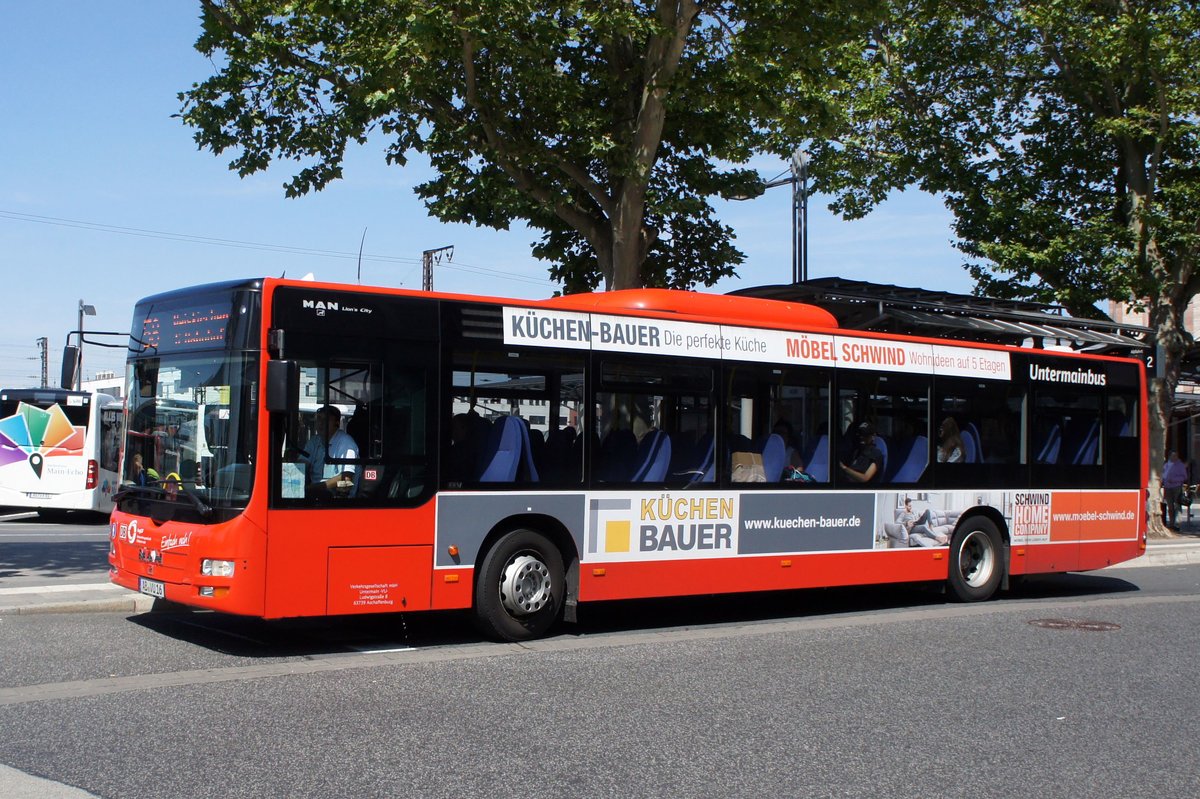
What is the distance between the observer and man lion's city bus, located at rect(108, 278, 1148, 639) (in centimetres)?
937

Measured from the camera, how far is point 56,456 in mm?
26281

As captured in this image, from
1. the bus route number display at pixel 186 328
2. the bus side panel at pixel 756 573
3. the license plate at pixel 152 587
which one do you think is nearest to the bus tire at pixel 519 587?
the bus side panel at pixel 756 573

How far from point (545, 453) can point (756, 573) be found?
8.85ft

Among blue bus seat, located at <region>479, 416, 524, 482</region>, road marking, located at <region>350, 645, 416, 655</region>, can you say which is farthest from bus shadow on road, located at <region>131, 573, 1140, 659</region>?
blue bus seat, located at <region>479, 416, 524, 482</region>

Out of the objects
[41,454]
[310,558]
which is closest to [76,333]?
[310,558]

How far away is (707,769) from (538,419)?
15.8 ft

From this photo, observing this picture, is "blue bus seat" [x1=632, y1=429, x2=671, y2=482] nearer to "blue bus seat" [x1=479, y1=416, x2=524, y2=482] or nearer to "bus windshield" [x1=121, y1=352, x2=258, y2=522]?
"blue bus seat" [x1=479, y1=416, x2=524, y2=482]

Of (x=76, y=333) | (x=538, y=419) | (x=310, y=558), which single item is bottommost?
(x=310, y=558)

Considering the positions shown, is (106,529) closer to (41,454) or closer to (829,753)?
(41,454)

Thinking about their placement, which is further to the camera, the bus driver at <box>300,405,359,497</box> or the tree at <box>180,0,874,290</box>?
the tree at <box>180,0,874,290</box>

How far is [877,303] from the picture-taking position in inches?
667

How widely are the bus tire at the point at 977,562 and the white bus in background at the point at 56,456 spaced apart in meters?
18.5

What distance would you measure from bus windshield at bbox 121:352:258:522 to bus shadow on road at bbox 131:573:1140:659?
3.99 feet

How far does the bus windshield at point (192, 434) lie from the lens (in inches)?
365
